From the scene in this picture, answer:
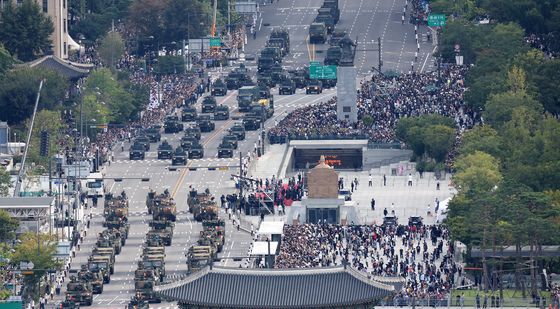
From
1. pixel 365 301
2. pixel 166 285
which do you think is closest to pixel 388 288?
pixel 365 301

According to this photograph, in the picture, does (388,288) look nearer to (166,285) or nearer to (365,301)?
(365,301)
